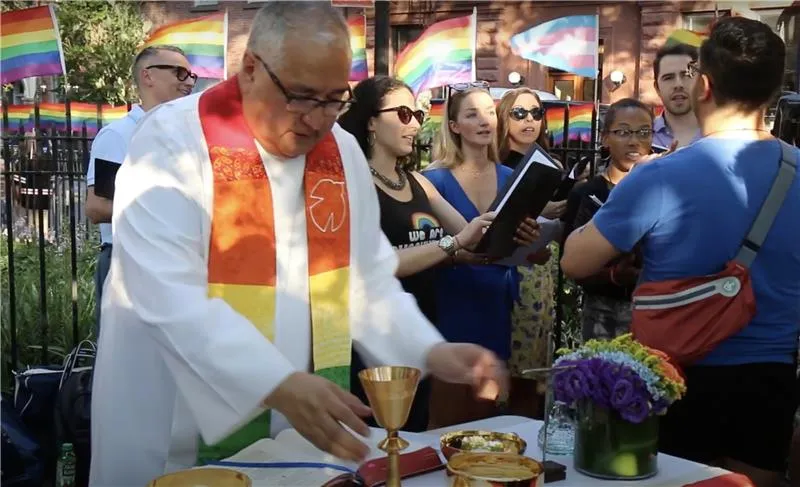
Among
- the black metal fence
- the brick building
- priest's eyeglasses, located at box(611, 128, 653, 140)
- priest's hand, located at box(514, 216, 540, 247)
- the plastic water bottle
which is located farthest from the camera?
the brick building

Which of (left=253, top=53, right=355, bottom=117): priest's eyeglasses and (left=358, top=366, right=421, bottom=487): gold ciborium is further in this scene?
(left=253, top=53, right=355, bottom=117): priest's eyeglasses

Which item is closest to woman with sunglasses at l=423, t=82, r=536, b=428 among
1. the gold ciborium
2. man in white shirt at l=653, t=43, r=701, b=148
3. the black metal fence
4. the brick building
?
man in white shirt at l=653, t=43, r=701, b=148

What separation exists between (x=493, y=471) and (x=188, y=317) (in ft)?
2.05

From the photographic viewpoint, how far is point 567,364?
1.93 metres

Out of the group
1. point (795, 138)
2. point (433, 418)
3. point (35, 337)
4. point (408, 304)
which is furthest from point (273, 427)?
point (35, 337)

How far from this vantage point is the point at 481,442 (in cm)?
186

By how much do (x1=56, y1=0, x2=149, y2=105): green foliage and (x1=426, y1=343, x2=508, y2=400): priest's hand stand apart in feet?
63.7

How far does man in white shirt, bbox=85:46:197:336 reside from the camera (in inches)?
158

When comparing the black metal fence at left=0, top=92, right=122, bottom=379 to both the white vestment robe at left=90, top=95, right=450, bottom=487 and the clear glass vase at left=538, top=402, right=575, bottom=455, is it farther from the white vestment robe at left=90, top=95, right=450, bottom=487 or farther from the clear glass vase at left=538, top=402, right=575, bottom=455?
the clear glass vase at left=538, top=402, right=575, bottom=455

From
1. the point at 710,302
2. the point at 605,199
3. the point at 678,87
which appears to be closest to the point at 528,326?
the point at 605,199

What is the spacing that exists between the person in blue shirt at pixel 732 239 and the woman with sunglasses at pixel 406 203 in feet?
3.43

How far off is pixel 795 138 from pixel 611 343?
2.79 m

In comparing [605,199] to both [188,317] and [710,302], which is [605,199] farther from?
[188,317]

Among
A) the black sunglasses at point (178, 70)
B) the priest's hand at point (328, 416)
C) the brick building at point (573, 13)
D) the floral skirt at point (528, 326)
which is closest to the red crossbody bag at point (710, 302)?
the priest's hand at point (328, 416)
